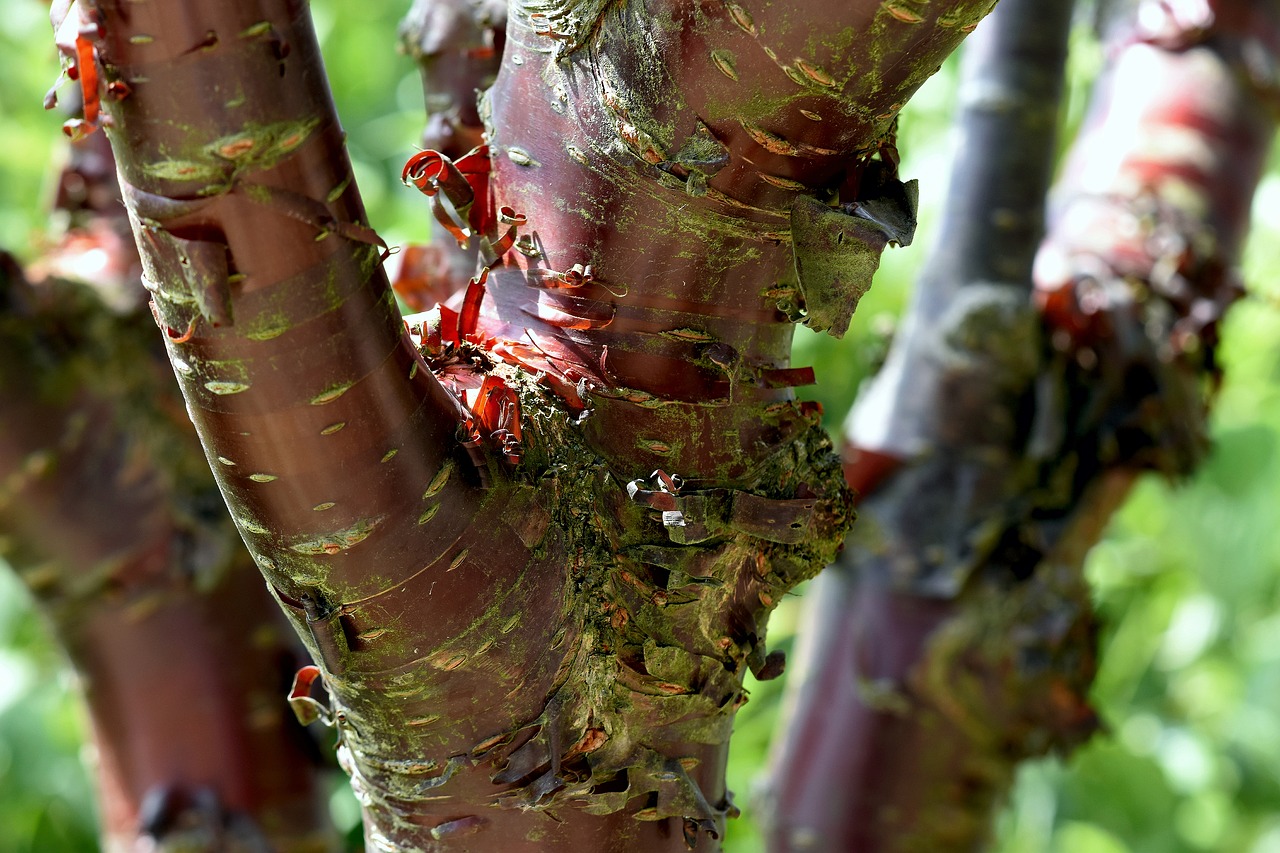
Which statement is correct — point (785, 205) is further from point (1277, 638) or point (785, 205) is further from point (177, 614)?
point (1277, 638)

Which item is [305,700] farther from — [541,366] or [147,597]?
[147,597]

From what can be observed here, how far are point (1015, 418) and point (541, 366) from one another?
640 millimetres

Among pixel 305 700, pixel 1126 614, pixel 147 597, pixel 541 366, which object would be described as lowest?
pixel 1126 614

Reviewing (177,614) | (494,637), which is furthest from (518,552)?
(177,614)

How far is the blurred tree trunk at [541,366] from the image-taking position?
1.07 ft

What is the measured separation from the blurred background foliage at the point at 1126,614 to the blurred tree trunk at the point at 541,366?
4.27 ft

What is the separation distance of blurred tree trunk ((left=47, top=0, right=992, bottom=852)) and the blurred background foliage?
1.30m

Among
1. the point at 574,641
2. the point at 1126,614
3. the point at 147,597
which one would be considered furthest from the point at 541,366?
the point at 1126,614

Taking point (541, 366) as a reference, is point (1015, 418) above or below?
below

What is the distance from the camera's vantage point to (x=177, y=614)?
95 cm

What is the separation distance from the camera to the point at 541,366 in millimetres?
430

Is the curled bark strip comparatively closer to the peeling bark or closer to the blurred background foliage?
the peeling bark

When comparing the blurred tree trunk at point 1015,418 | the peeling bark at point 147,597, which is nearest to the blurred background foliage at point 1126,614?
the blurred tree trunk at point 1015,418

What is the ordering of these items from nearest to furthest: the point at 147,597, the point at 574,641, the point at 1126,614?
the point at 574,641 → the point at 147,597 → the point at 1126,614
